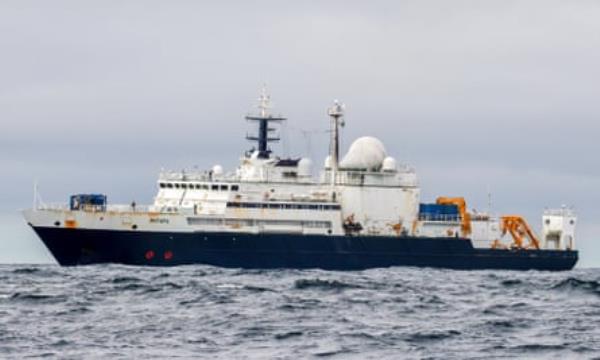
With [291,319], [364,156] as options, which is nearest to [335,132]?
[364,156]

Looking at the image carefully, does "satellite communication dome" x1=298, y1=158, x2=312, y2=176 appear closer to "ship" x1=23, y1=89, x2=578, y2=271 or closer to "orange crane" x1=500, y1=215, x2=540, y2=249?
"ship" x1=23, y1=89, x2=578, y2=271

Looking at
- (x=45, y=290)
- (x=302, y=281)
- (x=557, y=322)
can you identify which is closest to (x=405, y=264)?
(x=302, y=281)

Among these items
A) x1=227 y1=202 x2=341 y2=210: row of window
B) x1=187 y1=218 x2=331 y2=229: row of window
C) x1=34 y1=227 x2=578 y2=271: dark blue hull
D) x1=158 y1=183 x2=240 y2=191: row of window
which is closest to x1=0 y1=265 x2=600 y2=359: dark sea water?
x1=34 y1=227 x2=578 y2=271: dark blue hull

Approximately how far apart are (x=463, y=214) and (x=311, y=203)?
11170 millimetres

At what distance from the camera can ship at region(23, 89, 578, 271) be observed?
8431cm

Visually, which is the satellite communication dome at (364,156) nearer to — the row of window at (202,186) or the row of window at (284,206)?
the row of window at (284,206)

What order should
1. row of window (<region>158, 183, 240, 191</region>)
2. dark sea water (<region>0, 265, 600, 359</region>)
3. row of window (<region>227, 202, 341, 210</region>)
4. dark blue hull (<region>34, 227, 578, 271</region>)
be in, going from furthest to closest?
row of window (<region>158, 183, 240, 191</region>)
row of window (<region>227, 202, 341, 210</region>)
dark blue hull (<region>34, 227, 578, 271</region>)
dark sea water (<region>0, 265, 600, 359</region>)

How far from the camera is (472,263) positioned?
9194 centimetres

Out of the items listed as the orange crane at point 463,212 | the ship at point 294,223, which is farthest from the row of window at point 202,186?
the orange crane at point 463,212

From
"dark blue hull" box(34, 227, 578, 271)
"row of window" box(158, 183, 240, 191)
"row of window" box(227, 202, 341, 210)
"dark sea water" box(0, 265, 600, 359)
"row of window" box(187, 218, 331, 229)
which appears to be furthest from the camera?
"row of window" box(158, 183, 240, 191)

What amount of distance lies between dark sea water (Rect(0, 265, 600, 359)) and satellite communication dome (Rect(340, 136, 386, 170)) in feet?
86.1

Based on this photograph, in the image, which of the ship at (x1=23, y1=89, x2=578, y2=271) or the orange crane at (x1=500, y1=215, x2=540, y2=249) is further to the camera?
the orange crane at (x1=500, y1=215, x2=540, y2=249)

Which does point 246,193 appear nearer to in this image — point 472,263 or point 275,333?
point 472,263

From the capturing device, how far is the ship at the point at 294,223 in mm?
84312
